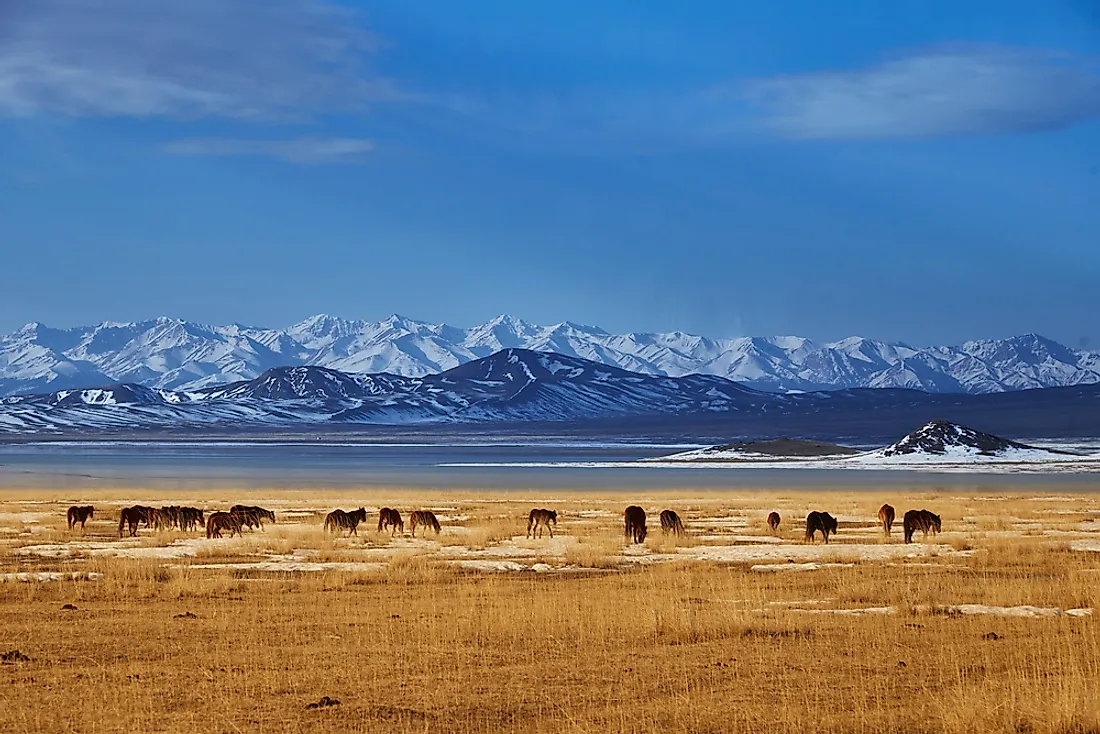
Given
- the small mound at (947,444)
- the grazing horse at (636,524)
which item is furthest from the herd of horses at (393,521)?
the small mound at (947,444)

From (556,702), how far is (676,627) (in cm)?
376

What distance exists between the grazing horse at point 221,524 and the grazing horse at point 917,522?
13310 millimetres

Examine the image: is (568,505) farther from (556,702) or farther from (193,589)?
(556,702)

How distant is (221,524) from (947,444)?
91.3 metres

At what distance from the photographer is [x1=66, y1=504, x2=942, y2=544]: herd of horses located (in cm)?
2747

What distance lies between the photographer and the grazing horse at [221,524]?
2822 centimetres

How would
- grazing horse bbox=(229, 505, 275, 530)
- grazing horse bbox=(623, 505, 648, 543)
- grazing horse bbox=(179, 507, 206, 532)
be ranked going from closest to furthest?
grazing horse bbox=(623, 505, 648, 543)
grazing horse bbox=(229, 505, 275, 530)
grazing horse bbox=(179, 507, 206, 532)

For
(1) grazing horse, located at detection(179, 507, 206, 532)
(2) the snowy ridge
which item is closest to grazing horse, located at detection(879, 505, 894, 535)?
(1) grazing horse, located at detection(179, 507, 206, 532)

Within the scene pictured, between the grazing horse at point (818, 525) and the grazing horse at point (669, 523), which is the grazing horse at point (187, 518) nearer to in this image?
the grazing horse at point (669, 523)

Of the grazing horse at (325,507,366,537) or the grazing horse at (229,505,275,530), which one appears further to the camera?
the grazing horse at (229,505,275,530)

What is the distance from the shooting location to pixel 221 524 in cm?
2852

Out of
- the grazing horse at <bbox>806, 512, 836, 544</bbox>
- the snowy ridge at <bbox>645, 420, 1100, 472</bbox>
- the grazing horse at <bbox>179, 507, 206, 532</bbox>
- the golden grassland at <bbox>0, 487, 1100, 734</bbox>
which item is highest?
the snowy ridge at <bbox>645, 420, 1100, 472</bbox>

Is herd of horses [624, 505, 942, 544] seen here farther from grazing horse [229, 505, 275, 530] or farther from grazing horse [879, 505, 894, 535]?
grazing horse [229, 505, 275, 530]

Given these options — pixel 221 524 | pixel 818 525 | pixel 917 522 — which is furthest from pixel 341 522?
pixel 917 522
